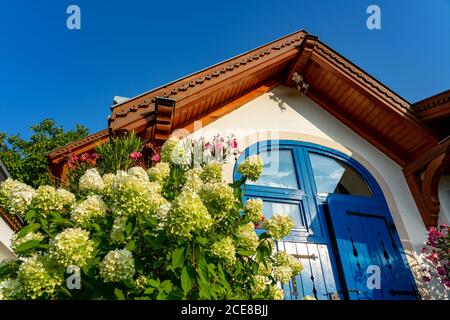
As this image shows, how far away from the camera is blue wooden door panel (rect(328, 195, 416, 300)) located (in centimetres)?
468

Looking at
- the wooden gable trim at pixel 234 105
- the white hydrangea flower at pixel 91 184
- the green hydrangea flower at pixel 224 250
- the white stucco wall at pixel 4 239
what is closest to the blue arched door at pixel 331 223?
the wooden gable trim at pixel 234 105

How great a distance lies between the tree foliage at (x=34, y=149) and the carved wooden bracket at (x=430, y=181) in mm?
16043

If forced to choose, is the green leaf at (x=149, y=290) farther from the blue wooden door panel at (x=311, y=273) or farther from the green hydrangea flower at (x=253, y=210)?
the blue wooden door panel at (x=311, y=273)

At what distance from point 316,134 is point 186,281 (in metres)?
5.06

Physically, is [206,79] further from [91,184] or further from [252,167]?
[91,184]

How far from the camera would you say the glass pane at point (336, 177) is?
5781mm

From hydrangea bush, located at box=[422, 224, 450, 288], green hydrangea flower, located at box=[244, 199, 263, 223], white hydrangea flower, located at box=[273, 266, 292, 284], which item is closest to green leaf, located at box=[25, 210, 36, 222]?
green hydrangea flower, located at box=[244, 199, 263, 223]

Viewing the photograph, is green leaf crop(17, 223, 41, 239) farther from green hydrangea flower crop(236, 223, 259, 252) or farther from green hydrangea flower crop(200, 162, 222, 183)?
green hydrangea flower crop(236, 223, 259, 252)

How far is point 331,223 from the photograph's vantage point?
16.7 ft

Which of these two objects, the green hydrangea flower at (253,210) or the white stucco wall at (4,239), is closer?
the green hydrangea flower at (253,210)

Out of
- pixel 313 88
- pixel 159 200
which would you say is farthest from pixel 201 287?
pixel 313 88

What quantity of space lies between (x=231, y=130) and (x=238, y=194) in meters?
3.28
